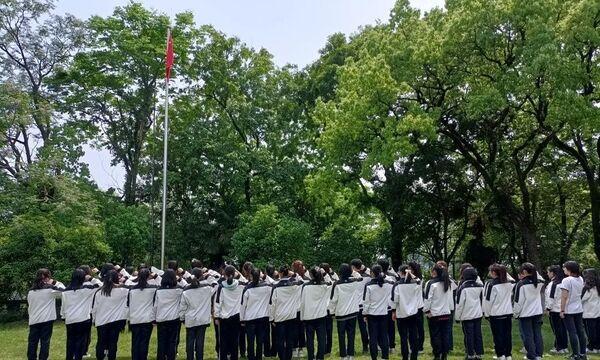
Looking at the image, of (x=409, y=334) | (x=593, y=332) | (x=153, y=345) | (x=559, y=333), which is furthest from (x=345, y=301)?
(x=593, y=332)

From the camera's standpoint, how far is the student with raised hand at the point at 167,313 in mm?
9539

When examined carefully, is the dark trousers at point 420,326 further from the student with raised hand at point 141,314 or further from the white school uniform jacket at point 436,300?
the student with raised hand at point 141,314

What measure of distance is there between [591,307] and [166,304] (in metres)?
7.90

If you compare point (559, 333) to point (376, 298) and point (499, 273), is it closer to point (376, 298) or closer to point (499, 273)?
point (499, 273)

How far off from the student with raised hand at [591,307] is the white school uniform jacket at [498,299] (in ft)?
5.18

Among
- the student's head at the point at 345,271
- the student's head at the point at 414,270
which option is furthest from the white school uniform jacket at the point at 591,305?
the student's head at the point at 345,271

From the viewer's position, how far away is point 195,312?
9.70 meters

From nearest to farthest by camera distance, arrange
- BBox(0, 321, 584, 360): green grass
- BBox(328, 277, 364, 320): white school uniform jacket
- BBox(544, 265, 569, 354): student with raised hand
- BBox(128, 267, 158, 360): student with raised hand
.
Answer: BBox(128, 267, 158, 360): student with raised hand < BBox(328, 277, 364, 320): white school uniform jacket < BBox(544, 265, 569, 354): student with raised hand < BBox(0, 321, 584, 360): green grass

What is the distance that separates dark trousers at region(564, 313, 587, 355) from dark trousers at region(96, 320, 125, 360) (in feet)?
25.8

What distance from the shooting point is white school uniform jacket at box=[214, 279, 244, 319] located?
998 centimetres

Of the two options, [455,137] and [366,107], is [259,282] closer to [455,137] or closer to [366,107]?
[366,107]

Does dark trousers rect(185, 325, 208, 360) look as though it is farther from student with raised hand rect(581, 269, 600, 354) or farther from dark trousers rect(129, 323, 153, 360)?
student with raised hand rect(581, 269, 600, 354)

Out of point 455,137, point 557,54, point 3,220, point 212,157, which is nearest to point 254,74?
point 212,157

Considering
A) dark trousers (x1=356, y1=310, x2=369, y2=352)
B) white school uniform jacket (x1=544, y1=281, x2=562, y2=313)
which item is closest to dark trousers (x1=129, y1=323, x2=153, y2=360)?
dark trousers (x1=356, y1=310, x2=369, y2=352)
